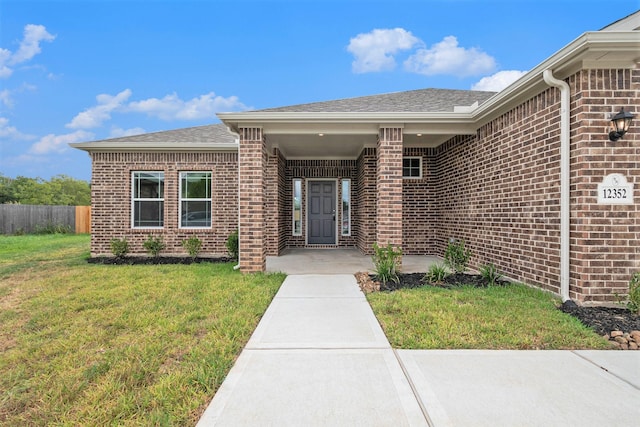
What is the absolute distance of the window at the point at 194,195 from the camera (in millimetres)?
8695

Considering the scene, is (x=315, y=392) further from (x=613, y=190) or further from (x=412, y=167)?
(x=412, y=167)

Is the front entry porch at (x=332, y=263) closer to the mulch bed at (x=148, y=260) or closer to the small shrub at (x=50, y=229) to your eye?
the mulch bed at (x=148, y=260)

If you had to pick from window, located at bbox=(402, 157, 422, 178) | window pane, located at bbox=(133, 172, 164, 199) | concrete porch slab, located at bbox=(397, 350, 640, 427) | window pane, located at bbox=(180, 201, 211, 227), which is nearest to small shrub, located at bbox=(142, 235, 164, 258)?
window pane, located at bbox=(180, 201, 211, 227)

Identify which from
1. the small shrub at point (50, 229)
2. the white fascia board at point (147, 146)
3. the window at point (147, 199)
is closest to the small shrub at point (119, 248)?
the window at point (147, 199)

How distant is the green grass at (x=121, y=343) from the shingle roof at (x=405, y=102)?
4548mm

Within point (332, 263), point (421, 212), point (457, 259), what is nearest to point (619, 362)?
point (457, 259)

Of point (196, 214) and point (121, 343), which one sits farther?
point (196, 214)

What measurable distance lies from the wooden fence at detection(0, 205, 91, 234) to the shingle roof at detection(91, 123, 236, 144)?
39.7 ft

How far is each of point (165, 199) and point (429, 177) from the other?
722 cm

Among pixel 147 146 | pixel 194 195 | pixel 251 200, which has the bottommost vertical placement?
pixel 251 200

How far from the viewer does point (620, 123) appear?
12.8ft

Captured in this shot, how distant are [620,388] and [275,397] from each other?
239cm

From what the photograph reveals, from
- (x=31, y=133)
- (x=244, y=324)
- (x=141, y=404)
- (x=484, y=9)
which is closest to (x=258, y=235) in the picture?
(x=244, y=324)

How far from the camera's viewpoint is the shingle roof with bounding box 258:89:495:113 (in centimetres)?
778
